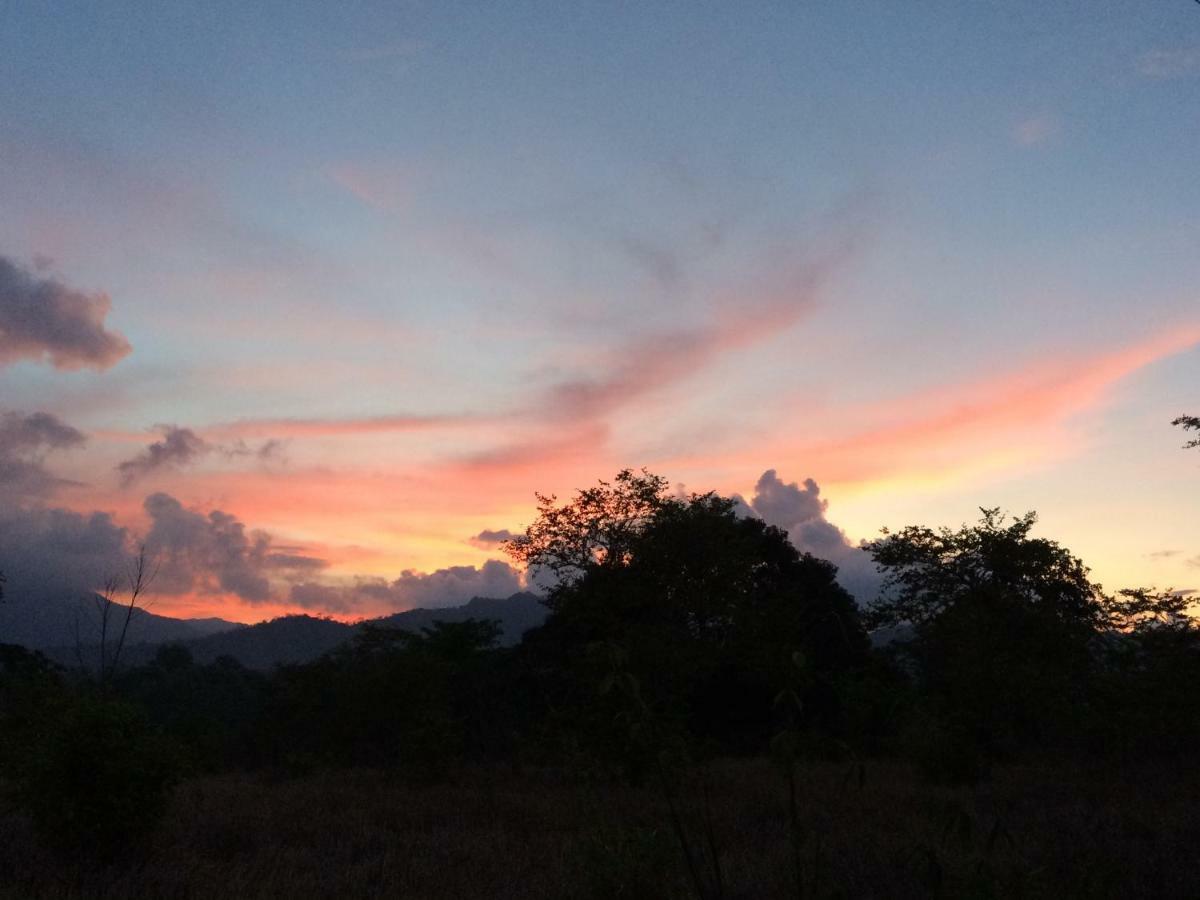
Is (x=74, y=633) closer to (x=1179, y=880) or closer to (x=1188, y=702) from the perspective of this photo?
(x=1179, y=880)

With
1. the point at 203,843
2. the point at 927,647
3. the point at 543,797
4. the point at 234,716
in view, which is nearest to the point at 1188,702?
the point at 927,647

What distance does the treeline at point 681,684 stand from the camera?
10.5 metres

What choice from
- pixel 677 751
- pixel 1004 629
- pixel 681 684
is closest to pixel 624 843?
pixel 677 751

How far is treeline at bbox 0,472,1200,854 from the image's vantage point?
1054 centimetres

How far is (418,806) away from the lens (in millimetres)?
16188

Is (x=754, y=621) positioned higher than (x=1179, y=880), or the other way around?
(x=754, y=621)

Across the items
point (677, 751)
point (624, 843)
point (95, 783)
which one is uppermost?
point (677, 751)

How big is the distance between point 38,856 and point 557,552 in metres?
30.3

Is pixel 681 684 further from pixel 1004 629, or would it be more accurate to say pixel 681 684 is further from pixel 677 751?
pixel 677 751

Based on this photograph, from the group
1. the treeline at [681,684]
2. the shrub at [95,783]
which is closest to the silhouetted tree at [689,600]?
the treeline at [681,684]

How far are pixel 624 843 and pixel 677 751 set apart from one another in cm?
595

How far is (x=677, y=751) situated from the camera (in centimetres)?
379

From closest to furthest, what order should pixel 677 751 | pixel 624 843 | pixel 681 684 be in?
1. pixel 677 751
2. pixel 624 843
3. pixel 681 684

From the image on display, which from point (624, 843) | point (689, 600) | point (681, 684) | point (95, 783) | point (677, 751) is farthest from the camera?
point (689, 600)
